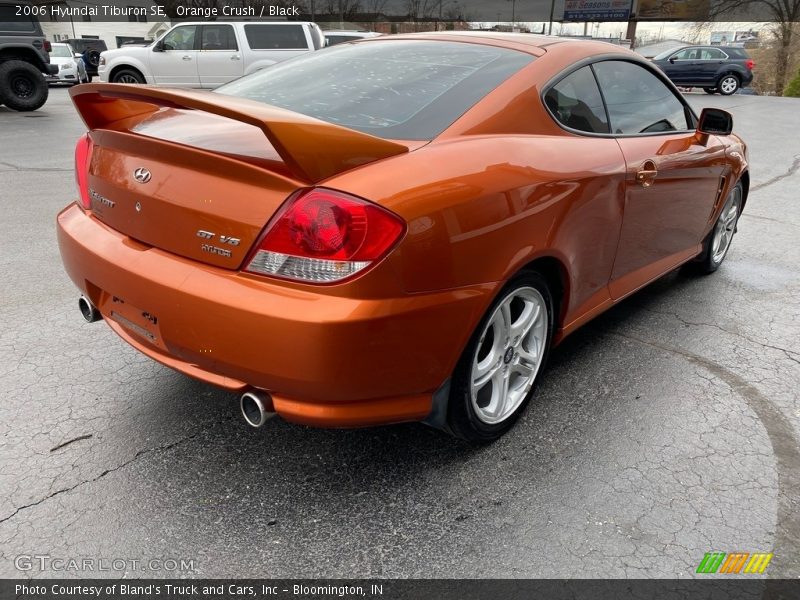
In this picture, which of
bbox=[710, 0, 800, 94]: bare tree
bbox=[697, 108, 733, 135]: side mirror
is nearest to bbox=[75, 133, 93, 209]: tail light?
bbox=[697, 108, 733, 135]: side mirror

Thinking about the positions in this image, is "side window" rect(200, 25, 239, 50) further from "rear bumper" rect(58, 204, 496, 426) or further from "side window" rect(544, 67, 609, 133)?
"rear bumper" rect(58, 204, 496, 426)

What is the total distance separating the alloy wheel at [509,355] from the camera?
7.84ft

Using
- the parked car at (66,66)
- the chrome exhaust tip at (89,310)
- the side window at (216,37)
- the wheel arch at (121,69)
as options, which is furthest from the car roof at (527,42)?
the parked car at (66,66)

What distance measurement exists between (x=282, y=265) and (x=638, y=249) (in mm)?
2052

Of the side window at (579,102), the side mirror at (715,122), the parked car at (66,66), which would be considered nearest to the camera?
the side window at (579,102)

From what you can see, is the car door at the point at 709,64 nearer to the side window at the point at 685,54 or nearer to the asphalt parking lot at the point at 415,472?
the side window at the point at 685,54

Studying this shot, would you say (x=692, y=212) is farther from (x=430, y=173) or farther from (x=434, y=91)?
(x=430, y=173)

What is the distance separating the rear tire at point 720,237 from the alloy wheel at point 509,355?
2.27 metres

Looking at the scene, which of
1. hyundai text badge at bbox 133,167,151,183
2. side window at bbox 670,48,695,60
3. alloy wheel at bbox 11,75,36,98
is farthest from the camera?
side window at bbox 670,48,695,60

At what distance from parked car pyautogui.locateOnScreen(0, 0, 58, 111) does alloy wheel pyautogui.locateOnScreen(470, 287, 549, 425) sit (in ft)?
44.9

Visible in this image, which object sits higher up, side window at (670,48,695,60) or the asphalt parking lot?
the asphalt parking lot

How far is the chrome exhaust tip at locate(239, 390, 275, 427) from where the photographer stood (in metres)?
1.96

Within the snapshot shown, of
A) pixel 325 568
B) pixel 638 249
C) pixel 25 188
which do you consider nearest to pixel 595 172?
pixel 638 249

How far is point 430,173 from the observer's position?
6.61 feet
